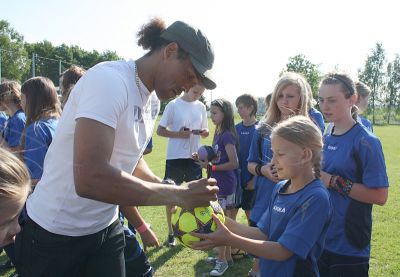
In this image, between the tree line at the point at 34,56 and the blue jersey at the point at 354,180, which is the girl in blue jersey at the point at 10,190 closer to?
the blue jersey at the point at 354,180

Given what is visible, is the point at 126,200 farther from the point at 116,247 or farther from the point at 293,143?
the point at 293,143

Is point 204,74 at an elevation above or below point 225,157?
above

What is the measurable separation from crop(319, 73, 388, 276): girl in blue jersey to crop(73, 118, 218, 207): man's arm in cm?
173

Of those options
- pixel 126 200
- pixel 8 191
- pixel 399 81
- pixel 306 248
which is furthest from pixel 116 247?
pixel 399 81

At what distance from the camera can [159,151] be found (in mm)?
19406

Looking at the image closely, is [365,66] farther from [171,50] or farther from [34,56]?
[171,50]

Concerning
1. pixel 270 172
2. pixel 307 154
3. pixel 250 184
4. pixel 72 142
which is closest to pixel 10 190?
pixel 72 142

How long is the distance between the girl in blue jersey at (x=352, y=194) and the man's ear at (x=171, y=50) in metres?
1.64

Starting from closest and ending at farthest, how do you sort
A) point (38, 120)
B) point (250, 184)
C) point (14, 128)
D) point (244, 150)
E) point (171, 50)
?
point (171, 50) → point (38, 120) → point (14, 128) → point (250, 184) → point (244, 150)

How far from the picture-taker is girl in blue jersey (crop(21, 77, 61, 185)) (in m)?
4.31

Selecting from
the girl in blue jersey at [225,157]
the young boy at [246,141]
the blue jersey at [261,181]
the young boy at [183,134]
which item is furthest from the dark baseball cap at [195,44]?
the young boy at [183,134]

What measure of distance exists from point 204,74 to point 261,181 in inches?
86.0

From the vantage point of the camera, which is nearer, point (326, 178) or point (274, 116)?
point (326, 178)

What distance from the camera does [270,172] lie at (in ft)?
13.6
